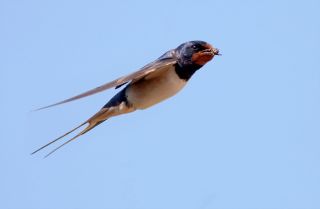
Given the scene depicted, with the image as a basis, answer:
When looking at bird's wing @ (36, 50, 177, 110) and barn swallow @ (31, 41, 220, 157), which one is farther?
barn swallow @ (31, 41, 220, 157)

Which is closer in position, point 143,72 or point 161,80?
point 143,72

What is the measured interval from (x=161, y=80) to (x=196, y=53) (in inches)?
9.9

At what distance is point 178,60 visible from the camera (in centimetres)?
431

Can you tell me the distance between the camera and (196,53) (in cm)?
430

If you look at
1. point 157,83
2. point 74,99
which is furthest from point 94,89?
point 157,83

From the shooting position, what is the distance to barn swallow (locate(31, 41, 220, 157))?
4.23m

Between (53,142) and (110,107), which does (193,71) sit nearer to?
(110,107)

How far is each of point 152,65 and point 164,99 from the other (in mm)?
216

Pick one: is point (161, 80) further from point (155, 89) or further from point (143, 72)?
point (143, 72)

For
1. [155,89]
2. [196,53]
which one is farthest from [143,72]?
[196,53]

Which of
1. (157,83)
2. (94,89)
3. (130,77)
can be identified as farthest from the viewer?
(157,83)

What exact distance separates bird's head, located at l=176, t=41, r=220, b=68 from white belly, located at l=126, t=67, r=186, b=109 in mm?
101

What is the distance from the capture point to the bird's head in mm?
4293

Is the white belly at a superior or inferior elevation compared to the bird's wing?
inferior
